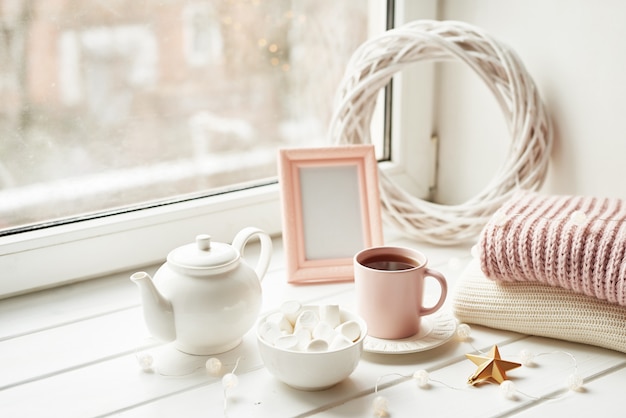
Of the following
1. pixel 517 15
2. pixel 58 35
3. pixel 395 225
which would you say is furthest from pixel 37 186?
pixel 517 15

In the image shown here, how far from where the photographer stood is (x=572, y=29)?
1.09m

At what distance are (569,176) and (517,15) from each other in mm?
275

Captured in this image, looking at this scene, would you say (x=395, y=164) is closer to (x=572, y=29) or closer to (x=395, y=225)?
(x=395, y=225)

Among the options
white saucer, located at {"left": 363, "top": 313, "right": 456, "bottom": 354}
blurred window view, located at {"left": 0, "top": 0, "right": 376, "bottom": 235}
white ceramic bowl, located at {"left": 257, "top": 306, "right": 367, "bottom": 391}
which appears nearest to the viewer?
white ceramic bowl, located at {"left": 257, "top": 306, "right": 367, "bottom": 391}

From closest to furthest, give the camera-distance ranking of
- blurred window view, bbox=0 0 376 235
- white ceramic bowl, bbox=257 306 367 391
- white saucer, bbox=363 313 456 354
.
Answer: white ceramic bowl, bbox=257 306 367 391 < white saucer, bbox=363 313 456 354 < blurred window view, bbox=0 0 376 235

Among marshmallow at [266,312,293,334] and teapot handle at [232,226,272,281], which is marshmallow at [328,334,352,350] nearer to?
marshmallow at [266,312,293,334]

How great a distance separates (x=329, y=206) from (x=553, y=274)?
1.21 feet

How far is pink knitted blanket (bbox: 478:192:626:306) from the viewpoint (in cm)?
81

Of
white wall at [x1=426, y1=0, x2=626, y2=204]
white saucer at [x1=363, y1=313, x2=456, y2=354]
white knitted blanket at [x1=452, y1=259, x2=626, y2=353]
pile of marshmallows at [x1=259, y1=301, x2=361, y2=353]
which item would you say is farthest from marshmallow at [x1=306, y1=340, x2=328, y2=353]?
white wall at [x1=426, y1=0, x2=626, y2=204]

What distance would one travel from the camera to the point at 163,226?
1153mm

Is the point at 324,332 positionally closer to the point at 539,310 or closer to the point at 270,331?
the point at 270,331

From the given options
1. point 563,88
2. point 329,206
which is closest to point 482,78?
point 563,88

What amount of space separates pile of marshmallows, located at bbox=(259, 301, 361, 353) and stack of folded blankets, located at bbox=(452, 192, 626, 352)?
0.19 metres

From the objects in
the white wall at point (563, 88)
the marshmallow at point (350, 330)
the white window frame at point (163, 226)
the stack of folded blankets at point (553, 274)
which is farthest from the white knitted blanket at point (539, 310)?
the white window frame at point (163, 226)
